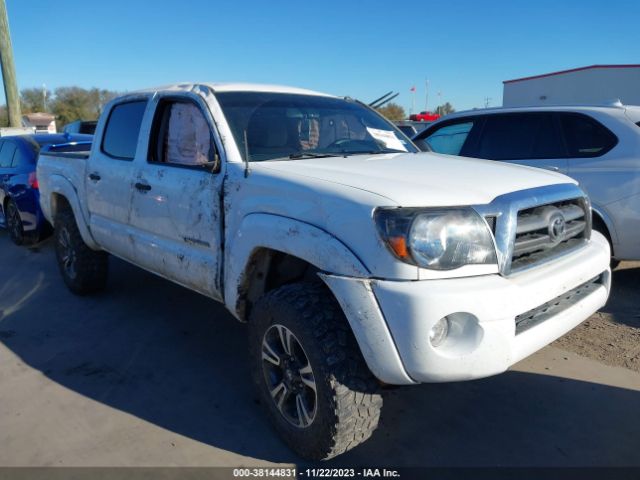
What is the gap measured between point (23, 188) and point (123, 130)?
12.1 ft

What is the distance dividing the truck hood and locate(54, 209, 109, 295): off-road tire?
8.85 feet

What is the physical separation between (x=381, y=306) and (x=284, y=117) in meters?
1.75

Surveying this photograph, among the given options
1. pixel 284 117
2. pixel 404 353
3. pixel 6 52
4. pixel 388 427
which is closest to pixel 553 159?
pixel 284 117

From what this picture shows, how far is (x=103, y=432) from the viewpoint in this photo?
2.95 meters

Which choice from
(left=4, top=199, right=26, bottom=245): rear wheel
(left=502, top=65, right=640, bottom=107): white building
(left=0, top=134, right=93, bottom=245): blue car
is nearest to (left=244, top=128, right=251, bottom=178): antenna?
(left=0, top=134, right=93, bottom=245): blue car

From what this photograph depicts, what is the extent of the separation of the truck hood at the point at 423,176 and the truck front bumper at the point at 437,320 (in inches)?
15.0

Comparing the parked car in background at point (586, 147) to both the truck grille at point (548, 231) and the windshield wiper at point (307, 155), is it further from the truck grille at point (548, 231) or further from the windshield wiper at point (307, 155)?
the truck grille at point (548, 231)

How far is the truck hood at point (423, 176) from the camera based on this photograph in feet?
7.84

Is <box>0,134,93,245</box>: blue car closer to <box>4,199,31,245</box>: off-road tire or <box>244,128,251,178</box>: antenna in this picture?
<box>4,199,31,245</box>: off-road tire

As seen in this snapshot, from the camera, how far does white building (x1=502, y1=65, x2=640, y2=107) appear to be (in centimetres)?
2336

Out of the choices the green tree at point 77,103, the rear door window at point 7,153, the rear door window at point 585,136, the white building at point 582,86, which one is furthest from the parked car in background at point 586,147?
the green tree at point 77,103

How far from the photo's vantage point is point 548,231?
2.68 m

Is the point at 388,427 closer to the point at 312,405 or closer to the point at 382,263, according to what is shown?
the point at 312,405

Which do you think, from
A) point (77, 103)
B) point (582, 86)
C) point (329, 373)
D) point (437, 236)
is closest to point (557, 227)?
point (437, 236)
